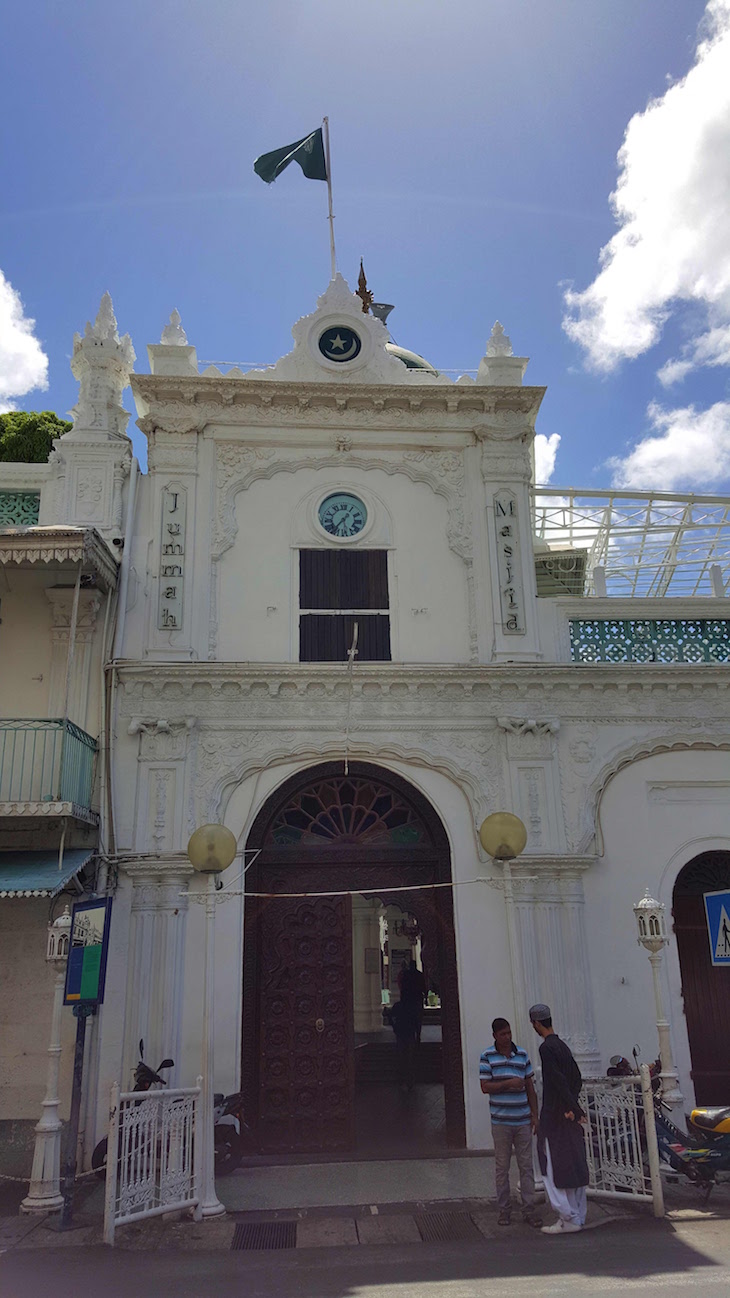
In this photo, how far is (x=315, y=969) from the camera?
408 inches

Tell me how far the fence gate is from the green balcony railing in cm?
603

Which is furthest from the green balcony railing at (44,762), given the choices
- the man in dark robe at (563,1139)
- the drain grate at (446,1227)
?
the man in dark robe at (563,1139)

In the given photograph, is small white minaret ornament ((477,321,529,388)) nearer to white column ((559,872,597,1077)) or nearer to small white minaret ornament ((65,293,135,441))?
small white minaret ornament ((65,293,135,441))

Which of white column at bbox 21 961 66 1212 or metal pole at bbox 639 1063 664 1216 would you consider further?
white column at bbox 21 961 66 1212

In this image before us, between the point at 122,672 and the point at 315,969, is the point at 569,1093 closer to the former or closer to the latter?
the point at 315,969

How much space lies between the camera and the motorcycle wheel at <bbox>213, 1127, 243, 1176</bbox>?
885 centimetres

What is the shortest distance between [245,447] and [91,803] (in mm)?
5075

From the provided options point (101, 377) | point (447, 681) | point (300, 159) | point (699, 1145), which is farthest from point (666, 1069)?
point (300, 159)

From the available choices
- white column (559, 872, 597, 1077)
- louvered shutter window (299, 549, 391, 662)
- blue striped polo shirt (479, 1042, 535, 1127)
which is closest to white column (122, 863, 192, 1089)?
louvered shutter window (299, 549, 391, 662)

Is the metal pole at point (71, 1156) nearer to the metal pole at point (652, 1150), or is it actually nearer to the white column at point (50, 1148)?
the white column at point (50, 1148)

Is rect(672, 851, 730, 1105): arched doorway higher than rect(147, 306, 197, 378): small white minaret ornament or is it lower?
lower

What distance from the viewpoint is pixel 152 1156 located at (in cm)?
714

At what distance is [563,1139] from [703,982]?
4781 mm

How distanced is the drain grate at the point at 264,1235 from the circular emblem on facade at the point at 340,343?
10.1 metres
